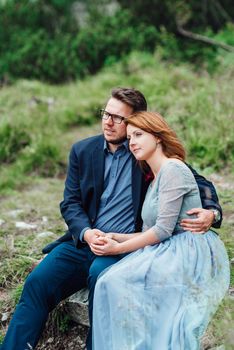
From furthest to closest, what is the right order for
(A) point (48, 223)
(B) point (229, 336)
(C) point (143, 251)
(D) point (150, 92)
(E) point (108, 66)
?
(E) point (108, 66), (D) point (150, 92), (A) point (48, 223), (C) point (143, 251), (B) point (229, 336)

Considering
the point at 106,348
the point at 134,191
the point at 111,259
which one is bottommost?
the point at 106,348

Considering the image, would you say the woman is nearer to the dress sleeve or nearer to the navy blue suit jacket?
the dress sleeve

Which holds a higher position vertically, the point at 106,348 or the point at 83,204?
the point at 83,204

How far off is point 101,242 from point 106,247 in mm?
53

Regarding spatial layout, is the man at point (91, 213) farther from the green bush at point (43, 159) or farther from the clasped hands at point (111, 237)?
the green bush at point (43, 159)

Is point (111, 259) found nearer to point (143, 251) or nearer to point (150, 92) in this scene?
point (143, 251)

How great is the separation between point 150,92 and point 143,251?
570cm

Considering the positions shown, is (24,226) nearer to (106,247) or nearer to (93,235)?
(93,235)

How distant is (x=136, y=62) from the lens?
10.8 meters

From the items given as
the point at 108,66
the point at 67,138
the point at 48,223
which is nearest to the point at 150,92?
the point at 67,138

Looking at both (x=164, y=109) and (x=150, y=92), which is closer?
(x=164, y=109)

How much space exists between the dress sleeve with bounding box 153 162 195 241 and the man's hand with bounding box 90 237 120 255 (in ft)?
0.94

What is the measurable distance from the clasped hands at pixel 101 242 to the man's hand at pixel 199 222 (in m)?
0.44

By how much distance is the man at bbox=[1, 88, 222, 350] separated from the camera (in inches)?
142
